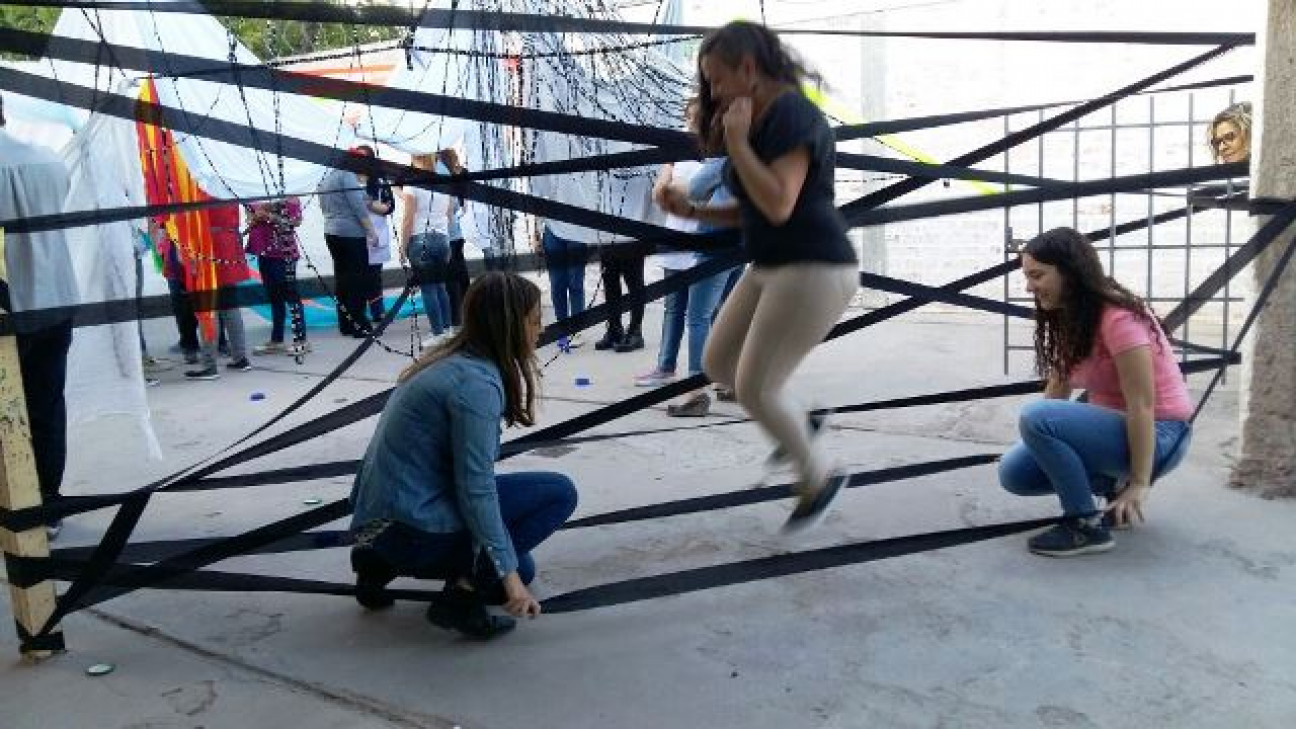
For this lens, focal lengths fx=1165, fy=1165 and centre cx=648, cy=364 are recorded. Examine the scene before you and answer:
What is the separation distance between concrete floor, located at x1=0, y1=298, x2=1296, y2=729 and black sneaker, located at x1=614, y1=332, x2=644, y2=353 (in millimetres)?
3582

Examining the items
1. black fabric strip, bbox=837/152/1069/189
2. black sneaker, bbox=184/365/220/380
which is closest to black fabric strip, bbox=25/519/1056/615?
black fabric strip, bbox=837/152/1069/189

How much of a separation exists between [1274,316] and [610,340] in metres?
5.05

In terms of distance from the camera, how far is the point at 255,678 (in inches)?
127

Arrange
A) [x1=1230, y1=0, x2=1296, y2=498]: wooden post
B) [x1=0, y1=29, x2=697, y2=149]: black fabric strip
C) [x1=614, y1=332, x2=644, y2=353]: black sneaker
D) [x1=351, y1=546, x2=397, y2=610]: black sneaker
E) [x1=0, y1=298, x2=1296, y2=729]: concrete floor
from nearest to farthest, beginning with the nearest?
[x1=0, y1=298, x2=1296, y2=729]: concrete floor → [x1=0, y1=29, x2=697, y2=149]: black fabric strip → [x1=351, y1=546, x2=397, y2=610]: black sneaker → [x1=1230, y1=0, x2=1296, y2=498]: wooden post → [x1=614, y1=332, x2=644, y2=353]: black sneaker

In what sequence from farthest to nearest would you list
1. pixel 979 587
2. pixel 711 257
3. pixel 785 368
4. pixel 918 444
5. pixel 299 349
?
pixel 299 349, pixel 918 444, pixel 711 257, pixel 979 587, pixel 785 368

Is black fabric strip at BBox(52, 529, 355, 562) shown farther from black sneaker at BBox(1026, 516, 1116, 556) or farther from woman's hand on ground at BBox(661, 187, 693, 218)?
black sneaker at BBox(1026, 516, 1116, 556)

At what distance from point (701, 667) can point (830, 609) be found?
54 cm

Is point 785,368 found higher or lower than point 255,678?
higher

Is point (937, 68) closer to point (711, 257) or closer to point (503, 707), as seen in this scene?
point (711, 257)

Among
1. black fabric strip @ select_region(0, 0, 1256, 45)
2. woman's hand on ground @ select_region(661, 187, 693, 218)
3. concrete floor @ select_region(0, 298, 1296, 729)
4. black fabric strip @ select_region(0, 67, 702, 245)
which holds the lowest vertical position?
concrete floor @ select_region(0, 298, 1296, 729)

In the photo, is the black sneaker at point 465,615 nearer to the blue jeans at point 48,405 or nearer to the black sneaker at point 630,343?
the blue jeans at point 48,405

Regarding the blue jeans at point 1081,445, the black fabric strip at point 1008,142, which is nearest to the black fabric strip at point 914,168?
the black fabric strip at point 1008,142

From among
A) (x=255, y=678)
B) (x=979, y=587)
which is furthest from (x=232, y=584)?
(x=979, y=587)

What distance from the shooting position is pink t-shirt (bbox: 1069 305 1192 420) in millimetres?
3738
